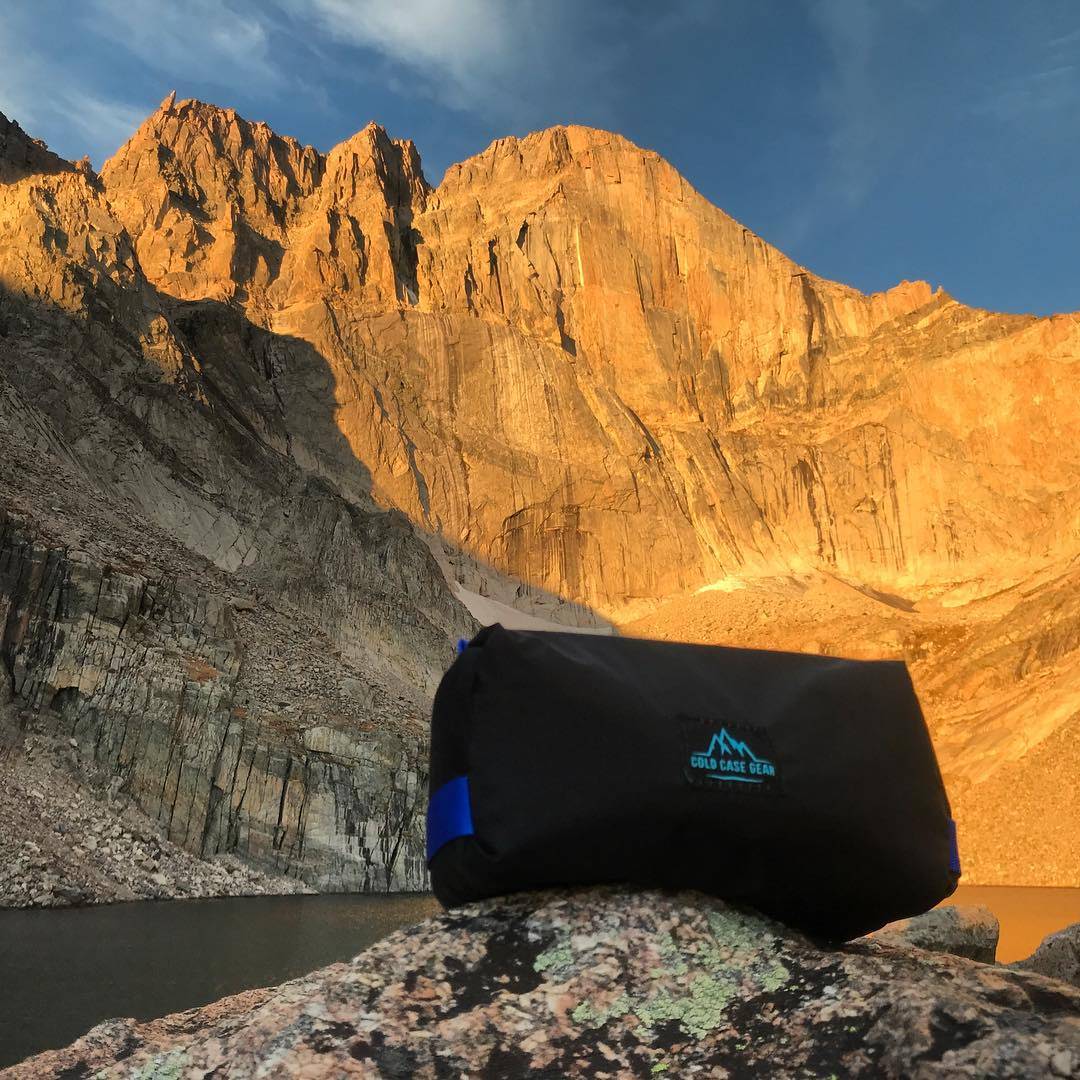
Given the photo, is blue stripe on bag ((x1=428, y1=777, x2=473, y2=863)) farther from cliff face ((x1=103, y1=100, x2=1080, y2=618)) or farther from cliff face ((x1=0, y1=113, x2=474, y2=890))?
cliff face ((x1=103, y1=100, x2=1080, y2=618))

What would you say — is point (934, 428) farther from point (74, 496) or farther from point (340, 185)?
point (74, 496)

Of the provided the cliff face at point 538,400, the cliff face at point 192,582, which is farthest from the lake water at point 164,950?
the cliff face at point 538,400

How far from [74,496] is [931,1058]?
43041 mm

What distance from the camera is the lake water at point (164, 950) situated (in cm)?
962

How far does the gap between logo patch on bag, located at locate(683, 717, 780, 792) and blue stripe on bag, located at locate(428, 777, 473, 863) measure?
0.51 meters

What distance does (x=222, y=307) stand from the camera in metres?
71.4

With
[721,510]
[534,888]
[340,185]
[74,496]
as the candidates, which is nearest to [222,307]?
[340,185]

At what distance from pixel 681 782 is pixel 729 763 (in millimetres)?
133

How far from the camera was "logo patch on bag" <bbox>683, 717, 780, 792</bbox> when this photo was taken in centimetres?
227

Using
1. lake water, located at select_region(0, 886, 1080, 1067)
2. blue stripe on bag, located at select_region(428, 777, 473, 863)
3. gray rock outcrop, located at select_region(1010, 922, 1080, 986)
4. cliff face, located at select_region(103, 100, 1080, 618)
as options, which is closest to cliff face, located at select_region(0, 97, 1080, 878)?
cliff face, located at select_region(103, 100, 1080, 618)

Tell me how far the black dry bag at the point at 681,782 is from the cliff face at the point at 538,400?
1821 inches

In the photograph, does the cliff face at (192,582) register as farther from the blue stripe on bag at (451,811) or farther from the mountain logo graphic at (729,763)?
the mountain logo graphic at (729,763)

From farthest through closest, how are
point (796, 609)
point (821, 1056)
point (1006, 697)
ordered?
1. point (796, 609)
2. point (1006, 697)
3. point (821, 1056)

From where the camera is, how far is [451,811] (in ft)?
7.53
